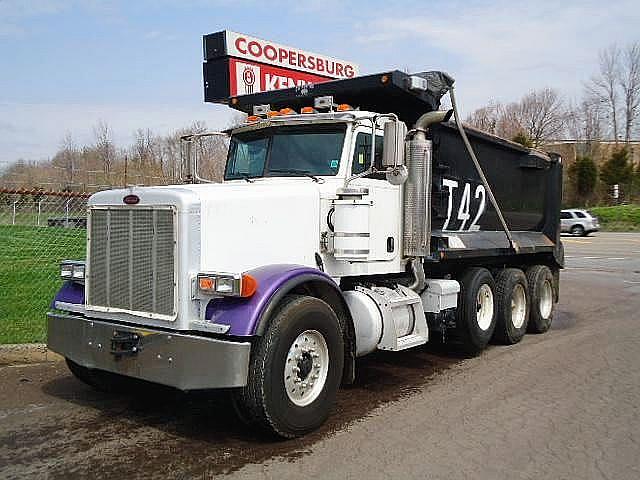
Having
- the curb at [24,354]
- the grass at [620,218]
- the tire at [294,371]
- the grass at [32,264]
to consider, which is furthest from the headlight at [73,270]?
the grass at [620,218]

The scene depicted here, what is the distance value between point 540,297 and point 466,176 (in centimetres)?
294

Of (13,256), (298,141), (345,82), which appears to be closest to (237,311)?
(298,141)

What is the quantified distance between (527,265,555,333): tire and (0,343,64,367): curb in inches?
263

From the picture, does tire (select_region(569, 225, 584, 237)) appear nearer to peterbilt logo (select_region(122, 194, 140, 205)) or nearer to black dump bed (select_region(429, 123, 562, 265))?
black dump bed (select_region(429, 123, 562, 265))

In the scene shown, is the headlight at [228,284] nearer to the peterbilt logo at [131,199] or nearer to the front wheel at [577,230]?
the peterbilt logo at [131,199]

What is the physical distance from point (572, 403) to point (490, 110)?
208 ft

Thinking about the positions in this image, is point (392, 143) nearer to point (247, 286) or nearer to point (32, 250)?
point (247, 286)

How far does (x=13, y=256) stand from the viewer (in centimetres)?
1269

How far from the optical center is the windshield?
659cm

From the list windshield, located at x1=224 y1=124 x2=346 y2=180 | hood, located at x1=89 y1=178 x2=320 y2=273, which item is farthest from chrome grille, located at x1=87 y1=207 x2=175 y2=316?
windshield, located at x1=224 y1=124 x2=346 y2=180

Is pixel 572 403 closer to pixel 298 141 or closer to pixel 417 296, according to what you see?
pixel 417 296

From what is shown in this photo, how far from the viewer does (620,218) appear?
4584 centimetres

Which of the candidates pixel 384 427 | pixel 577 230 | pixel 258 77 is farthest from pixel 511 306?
pixel 577 230

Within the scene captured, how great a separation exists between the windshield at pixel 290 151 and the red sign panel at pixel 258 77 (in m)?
5.48
